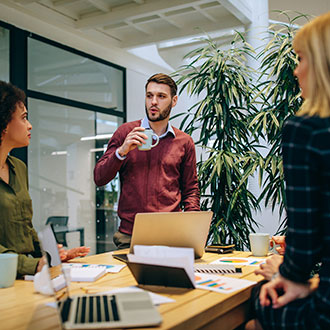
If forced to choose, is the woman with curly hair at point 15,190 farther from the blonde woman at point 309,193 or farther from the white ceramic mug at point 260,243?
the blonde woman at point 309,193

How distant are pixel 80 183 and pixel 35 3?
8.06 feet

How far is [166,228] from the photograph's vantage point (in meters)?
1.70

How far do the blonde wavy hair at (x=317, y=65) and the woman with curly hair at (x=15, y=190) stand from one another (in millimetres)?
1206

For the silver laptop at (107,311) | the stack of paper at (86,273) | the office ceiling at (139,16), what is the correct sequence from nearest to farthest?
the silver laptop at (107,311)
the stack of paper at (86,273)
the office ceiling at (139,16)

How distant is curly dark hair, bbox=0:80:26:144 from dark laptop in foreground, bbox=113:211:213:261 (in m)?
0.79

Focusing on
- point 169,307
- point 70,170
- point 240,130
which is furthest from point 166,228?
point 70,170

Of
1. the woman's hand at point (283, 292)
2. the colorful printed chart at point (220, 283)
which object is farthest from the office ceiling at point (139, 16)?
the woman's hand at point (283, 292)

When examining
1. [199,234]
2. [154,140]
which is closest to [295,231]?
[199,234]

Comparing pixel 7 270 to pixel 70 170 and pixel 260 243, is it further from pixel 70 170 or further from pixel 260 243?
pixel 70 170

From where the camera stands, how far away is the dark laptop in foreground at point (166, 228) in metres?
1.68

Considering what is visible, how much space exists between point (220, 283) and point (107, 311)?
52 centimetres

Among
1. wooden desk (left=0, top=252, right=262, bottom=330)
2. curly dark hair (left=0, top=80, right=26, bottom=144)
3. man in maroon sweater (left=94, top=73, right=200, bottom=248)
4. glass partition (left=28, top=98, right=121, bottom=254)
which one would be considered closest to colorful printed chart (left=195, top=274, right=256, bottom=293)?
wooden desk (left=0, top=252, right=262, bottom=330)

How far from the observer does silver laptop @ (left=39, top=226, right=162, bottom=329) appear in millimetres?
996

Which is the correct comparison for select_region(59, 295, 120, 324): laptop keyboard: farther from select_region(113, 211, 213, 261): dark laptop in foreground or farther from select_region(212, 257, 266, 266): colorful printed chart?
select_region(212, 257, 266, 266): colorful printed chart
